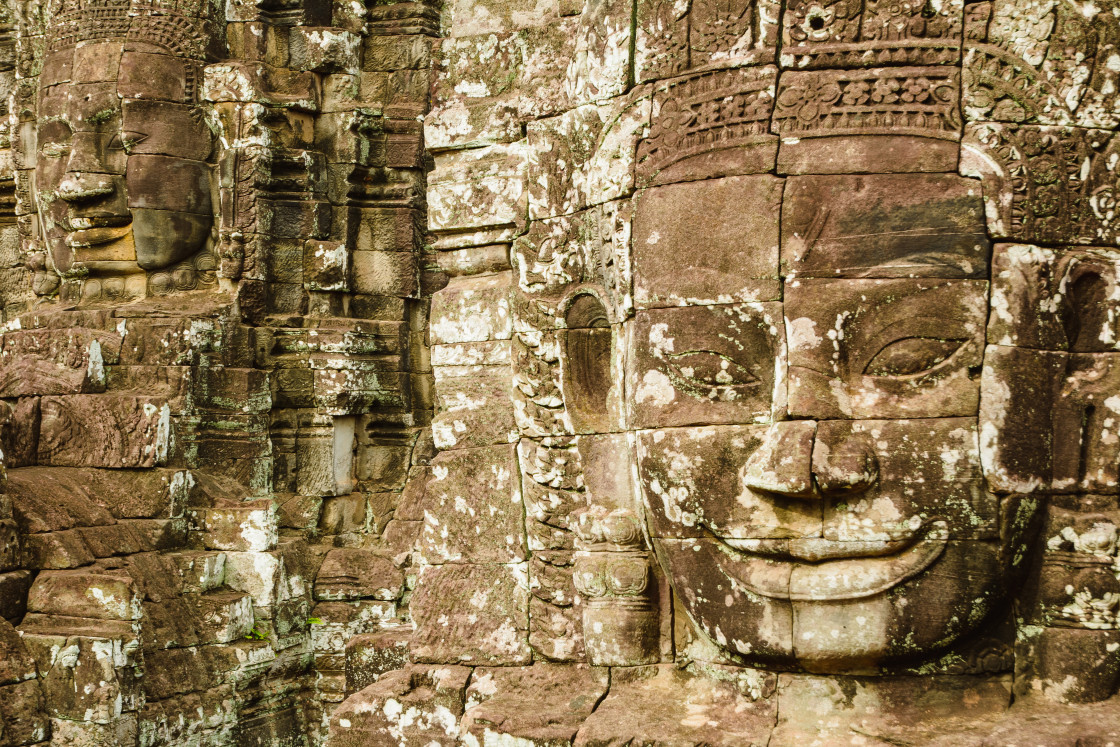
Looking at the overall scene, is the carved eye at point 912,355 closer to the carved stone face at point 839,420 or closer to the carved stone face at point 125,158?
the carved stone face at point 839,420

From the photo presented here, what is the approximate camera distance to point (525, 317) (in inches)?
191

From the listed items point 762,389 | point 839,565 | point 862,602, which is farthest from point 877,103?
point 862,602

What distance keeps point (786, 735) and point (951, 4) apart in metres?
2.36

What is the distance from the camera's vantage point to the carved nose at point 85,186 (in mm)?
9562

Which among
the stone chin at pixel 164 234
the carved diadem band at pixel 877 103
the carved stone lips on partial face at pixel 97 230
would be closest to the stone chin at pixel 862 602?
the carved diadem band at pixel 877 103

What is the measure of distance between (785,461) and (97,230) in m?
7.43

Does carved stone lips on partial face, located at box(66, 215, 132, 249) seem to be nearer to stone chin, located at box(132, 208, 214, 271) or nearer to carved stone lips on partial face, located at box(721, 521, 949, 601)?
stone chin, located at box(132, 208, 214, 271)

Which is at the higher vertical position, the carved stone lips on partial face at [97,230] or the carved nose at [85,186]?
the carved nose at [85,186]

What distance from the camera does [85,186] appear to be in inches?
376

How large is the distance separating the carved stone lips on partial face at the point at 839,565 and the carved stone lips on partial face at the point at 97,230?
7220mm

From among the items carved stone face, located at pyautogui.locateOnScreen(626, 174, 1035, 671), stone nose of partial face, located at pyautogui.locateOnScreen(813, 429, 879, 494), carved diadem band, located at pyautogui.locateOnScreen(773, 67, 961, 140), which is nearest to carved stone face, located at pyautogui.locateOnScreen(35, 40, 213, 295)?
carved stone face, located at pyautogui.locateOnScreen(626, 174, 1035, 671)

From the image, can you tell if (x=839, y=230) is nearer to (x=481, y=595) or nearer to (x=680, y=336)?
(x=680, y=336)

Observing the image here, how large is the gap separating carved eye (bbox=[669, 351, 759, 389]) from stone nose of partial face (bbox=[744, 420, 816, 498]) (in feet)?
0.66

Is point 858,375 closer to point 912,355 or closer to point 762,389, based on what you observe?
point 912,355
